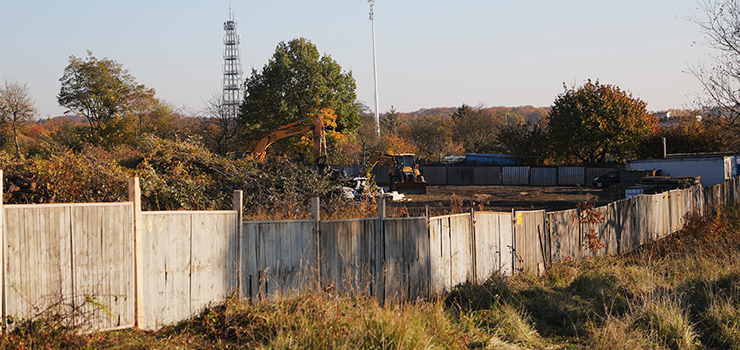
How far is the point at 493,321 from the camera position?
656 cm

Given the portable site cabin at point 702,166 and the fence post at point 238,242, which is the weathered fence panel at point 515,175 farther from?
the fence post at point 238,242

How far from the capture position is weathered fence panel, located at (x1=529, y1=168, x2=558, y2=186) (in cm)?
4200

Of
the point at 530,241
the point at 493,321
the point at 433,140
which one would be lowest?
the point at 493,321

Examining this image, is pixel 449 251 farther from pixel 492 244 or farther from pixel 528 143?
pixel 528 143

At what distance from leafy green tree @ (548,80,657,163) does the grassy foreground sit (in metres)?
34.2

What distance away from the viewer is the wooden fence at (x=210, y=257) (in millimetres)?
5195

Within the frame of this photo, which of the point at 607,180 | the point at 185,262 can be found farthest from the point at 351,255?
the point at 607,180

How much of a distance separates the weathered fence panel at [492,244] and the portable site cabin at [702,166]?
839 inches

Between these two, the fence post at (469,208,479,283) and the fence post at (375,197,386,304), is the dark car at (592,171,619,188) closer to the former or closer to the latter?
the fence post at (469,208,479,283)

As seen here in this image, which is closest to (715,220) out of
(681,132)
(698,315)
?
(698,315)

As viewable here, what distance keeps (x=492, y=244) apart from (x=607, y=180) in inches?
1203

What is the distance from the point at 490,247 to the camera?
8953 mm

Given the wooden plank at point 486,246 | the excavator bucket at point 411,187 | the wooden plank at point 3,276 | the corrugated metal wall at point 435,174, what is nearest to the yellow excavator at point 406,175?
the excavator bucket at point 411,187

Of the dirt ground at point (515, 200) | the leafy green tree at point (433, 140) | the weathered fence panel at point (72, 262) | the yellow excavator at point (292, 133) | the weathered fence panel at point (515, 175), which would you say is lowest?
the dirt ground at point (515, 200)
